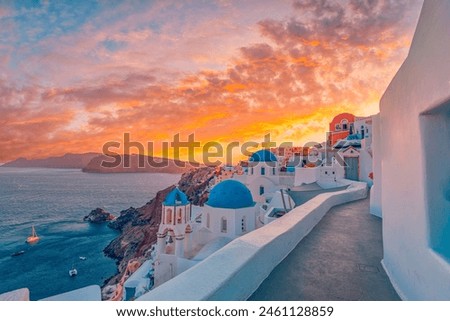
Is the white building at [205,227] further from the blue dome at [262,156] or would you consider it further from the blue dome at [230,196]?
the blue dome at [262,156]

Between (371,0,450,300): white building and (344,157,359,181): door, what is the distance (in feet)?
60.1

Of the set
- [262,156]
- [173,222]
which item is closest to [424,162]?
[173,222]

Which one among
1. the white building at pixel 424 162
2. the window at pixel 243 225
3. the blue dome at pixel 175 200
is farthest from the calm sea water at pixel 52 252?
the white building at pixel 424 162

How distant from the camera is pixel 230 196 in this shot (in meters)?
14.2

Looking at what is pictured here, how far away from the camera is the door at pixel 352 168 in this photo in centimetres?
1933

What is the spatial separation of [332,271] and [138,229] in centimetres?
3812

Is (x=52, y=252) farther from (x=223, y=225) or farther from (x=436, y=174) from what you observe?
(x=436, y=174)

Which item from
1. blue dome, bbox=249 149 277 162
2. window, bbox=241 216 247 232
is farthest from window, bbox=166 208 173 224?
blue dome, bbox=249 149 277 162

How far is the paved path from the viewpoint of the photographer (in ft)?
8.55

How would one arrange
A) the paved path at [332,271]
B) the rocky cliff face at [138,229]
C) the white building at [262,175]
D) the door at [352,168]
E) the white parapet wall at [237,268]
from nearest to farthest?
the white parapet wall at [237,268] < the paved path at [332,271] < the door at [352,168] < the white building at [262,175] < the rocky cliff face at [138,229]

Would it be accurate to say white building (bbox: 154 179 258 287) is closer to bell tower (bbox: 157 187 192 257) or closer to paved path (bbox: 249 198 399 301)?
bell tower (bbox: 157 187 192 257)

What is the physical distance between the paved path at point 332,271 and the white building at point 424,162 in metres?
0.29
